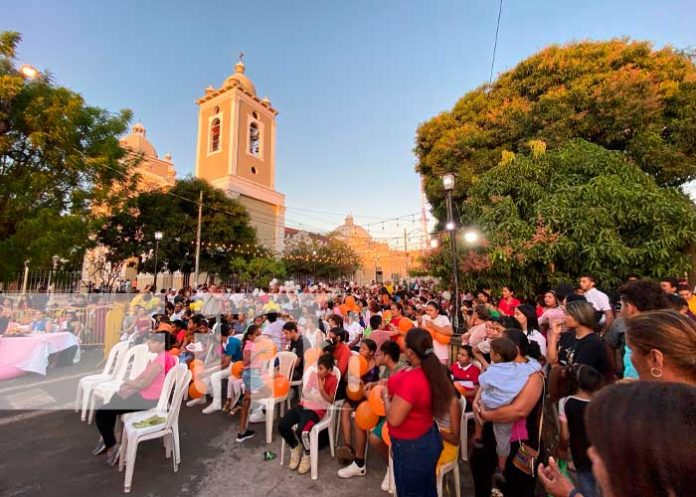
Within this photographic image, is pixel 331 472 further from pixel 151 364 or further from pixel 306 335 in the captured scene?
pixel 306 335

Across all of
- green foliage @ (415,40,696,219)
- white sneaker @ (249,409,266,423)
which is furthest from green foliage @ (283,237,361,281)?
white sneaker @ (249,409,266,423)

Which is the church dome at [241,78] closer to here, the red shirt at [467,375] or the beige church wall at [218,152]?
the beige church wall at [218,152]

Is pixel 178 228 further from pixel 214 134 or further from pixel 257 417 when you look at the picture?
pixel 257 417

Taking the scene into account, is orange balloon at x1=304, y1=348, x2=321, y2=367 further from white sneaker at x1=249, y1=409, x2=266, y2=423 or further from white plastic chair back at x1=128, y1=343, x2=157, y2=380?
white plastic chair back at x1=128, y1=343, x2=157, y2=380

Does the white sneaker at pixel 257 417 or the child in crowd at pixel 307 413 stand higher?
the child in crowd at pixel 307 413

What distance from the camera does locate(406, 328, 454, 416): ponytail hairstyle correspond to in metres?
2.25

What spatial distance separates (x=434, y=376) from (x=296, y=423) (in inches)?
82.4

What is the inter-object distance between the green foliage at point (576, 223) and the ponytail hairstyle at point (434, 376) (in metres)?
6.19

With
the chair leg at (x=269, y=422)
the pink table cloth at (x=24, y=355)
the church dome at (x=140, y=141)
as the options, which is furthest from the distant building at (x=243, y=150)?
the chair leg at (x=269, y=422)

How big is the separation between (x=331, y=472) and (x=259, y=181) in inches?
1082

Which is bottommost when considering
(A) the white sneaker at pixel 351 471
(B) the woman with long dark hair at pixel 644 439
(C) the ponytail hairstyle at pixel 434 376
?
(A) the white sneaker at pixel 351 471

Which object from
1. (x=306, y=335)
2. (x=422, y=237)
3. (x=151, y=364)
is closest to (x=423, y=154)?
(x=422, y=237)

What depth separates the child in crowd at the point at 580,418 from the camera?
2.02m

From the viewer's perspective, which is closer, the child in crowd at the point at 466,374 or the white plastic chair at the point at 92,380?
the child in crowd at the point at 466,374
